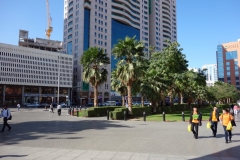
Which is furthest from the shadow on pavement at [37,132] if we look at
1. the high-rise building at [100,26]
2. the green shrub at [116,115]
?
the high-rise building at [100,26]

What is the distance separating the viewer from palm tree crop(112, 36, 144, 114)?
2610 centimetres

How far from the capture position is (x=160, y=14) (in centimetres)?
12269

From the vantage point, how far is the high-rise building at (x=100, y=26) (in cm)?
8612

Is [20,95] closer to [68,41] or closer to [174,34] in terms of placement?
[68,41]

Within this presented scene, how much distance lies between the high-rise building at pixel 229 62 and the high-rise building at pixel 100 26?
49.9 m

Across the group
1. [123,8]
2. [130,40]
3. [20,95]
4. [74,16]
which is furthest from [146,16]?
[130,40]

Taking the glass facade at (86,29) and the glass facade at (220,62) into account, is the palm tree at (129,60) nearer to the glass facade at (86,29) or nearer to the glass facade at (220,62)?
the glass facade at (86,29)

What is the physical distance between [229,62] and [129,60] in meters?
118

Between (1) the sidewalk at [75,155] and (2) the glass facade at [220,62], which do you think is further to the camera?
(2) the glass facade at [220,62]

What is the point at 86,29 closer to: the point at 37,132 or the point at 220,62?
the point at 37,132

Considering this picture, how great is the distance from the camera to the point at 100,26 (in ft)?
298

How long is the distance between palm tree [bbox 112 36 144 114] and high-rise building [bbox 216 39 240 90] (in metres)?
115

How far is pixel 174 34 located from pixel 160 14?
1962 cm

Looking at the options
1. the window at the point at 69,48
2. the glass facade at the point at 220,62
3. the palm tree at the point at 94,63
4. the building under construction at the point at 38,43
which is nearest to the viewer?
the palm tree at the point at 94,63
